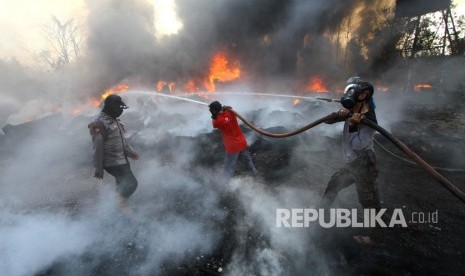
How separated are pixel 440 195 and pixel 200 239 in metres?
4.49

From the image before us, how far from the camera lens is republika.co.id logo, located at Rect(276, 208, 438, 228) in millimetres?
4004

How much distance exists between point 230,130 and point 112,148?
213 cm

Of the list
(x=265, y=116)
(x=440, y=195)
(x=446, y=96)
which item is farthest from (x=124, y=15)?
(x=446, y=96)

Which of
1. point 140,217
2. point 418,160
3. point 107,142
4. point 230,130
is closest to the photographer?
point 418,160

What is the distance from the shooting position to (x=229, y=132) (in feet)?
17.5

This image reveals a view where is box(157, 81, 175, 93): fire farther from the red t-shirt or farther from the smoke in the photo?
the red t-shirt

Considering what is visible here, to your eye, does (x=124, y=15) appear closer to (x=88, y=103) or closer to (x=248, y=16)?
(x=88, y=103)

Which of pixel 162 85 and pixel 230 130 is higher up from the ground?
pixel 162 85

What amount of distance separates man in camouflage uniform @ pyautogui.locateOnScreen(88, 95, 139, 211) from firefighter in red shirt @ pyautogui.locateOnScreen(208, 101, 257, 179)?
65.9 inches

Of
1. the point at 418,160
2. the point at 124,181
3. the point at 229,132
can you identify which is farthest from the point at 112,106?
the point at 418,160

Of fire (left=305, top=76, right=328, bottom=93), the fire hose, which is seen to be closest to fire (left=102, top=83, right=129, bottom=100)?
fire (left=305, top=76, right=328, bottom=93)

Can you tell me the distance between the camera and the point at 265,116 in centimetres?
1034

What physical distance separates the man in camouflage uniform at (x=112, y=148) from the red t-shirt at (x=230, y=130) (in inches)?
67.3

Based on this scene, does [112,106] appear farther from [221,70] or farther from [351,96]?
[221,70]
